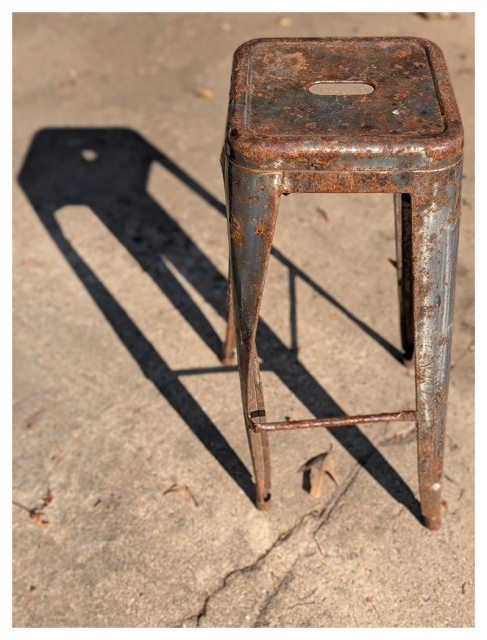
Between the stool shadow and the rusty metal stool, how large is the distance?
0.58 meters

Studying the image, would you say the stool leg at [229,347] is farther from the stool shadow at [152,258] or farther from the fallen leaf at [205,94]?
the fallen leaf at [205,94]

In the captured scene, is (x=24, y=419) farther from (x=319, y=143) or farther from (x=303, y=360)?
(x=319, y=143)

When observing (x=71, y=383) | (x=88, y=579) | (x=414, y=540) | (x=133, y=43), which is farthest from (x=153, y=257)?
(x=133, y=43)

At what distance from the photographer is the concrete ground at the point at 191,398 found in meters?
2.26

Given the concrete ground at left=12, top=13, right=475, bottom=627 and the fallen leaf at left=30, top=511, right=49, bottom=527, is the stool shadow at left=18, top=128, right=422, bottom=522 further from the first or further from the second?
the fallen leaf at left=30, top=511, right=49, bottom=527

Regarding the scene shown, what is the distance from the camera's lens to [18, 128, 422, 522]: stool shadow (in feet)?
8.64

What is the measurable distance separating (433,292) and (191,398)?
132cm

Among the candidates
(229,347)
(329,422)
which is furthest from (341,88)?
(229,347)

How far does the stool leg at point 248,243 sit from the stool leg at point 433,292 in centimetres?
34

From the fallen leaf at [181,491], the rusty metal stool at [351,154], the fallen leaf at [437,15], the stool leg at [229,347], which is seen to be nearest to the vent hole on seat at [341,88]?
the rusty metal stool at [351,154]

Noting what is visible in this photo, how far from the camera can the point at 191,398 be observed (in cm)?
278

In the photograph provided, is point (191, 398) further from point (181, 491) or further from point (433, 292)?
point (433, 292)

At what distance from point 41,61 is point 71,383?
2.77 metres
